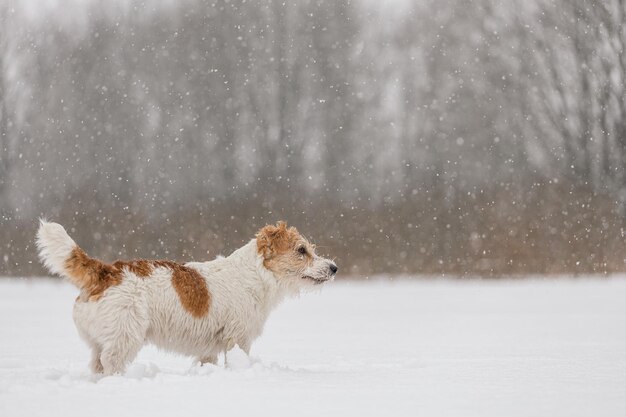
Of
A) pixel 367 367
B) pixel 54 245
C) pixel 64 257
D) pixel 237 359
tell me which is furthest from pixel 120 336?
pixel 367 367

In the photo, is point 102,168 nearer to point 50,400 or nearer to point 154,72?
point 154,72

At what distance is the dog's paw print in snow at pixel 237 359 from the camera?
20.0ft

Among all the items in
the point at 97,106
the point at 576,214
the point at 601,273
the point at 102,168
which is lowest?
the point at 601,273

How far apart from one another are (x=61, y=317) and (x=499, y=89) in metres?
13.1

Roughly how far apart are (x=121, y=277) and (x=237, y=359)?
112 centimetres

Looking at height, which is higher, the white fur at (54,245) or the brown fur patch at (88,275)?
the white fur at (54,245)

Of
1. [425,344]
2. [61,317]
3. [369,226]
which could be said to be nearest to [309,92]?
[369,226]

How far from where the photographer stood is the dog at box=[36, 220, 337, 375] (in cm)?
579

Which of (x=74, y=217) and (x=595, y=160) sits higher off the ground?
(x=595, y=160)

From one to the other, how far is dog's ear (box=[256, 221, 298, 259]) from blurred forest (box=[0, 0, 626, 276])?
465 inches

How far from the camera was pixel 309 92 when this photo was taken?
20.2 metres

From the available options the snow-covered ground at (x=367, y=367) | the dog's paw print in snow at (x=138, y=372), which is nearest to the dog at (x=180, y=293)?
the dog's paw print in snow at (x=138, y=372)

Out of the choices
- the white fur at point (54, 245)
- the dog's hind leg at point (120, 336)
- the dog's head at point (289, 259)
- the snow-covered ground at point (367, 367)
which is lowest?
the snow-covered ground at point (367, 367)

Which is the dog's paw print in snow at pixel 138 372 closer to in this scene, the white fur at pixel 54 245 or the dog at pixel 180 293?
the dog at pixel 180 293
